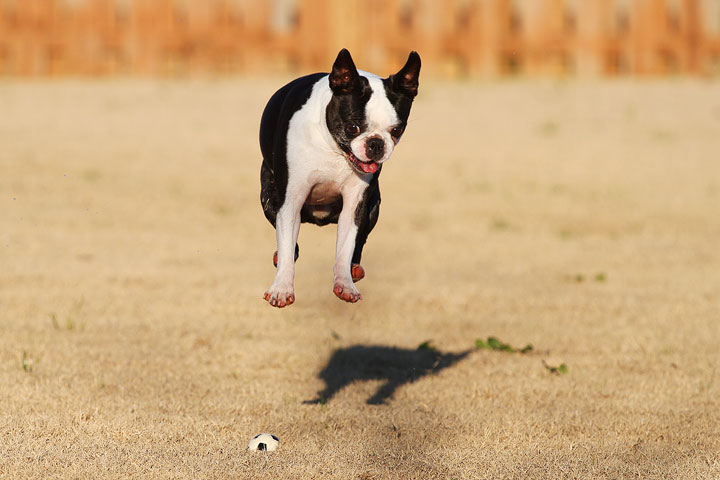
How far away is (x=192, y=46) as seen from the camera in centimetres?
2348

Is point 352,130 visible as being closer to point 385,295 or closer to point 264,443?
point 264,443

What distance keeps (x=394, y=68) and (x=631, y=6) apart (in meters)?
6.45

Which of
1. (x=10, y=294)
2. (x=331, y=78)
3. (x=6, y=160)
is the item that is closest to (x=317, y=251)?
(x=10, y=294)

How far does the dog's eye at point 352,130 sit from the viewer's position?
4.93 m

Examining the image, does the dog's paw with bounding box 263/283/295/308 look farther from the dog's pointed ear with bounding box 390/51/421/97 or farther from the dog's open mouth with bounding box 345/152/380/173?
the dog's pointed ear with bounding box 390/51/421/97

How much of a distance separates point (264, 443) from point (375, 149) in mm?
3082

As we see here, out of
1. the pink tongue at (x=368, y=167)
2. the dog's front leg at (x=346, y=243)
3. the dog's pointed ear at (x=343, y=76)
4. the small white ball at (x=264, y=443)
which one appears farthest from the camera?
the small white ball at (x=264, y=443)

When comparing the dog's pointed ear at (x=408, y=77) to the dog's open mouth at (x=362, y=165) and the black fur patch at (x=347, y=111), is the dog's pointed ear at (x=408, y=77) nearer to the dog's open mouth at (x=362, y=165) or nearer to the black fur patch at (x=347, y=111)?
the black fur patch at (x=347, y=111)

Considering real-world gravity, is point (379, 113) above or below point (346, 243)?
above

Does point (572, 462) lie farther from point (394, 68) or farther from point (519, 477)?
point (394, 68)

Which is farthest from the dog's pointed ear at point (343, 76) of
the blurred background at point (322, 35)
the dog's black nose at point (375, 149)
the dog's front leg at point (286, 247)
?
the blurred background at point (322, 35)

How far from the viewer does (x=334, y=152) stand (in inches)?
202

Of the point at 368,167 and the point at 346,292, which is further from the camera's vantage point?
the point at 346,292

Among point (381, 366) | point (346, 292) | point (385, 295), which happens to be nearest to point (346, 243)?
point (346, 292)
